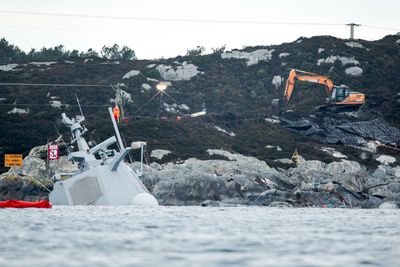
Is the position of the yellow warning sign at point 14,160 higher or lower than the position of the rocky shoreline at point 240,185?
higher

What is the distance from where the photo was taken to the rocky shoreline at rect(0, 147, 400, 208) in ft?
202

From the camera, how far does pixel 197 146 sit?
8775 centimetres

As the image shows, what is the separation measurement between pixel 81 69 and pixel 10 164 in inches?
2480

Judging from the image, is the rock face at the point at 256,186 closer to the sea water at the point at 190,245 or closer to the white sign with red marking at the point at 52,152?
the white sign with red marking at the point at 52,152

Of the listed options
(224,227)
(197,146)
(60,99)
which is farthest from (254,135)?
(224,227)

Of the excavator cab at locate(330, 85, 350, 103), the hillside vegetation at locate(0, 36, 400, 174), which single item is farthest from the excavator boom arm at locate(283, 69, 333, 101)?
the excavator cab at locate(330, 85, 350, 103)

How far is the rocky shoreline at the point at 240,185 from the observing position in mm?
61500

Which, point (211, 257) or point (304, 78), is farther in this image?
point (304, 78)

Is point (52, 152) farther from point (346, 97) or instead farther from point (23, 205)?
point (346, 97)

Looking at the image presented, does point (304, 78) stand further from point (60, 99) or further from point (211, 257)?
point (211, 257)

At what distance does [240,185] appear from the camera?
65.2 meters

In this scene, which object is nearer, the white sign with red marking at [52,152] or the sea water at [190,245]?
the sea water at [190,245]

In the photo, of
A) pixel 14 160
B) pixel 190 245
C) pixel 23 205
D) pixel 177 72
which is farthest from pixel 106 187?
pixel 177 72

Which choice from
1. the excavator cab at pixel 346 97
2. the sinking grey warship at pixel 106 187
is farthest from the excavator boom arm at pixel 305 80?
the sinking grey warship at pixel 106 187
